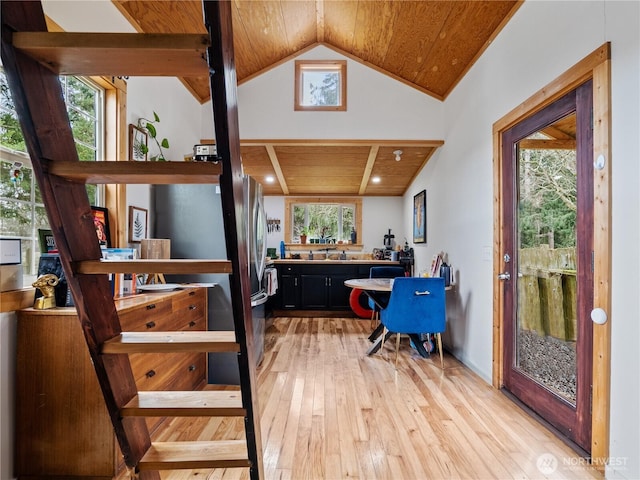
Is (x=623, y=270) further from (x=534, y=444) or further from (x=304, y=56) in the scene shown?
(x=304, y=56)

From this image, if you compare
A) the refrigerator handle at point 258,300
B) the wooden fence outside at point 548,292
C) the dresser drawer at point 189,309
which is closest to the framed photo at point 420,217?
the wooden fence outside at point 548,292

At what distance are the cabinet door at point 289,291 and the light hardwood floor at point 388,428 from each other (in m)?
2.01

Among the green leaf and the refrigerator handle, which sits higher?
the green leaf

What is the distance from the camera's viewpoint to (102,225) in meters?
2.21

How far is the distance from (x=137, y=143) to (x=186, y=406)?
2.23 m

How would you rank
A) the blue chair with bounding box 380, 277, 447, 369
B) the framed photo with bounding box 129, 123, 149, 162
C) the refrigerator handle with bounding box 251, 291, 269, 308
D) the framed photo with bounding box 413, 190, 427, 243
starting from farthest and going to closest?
the framed photo with bounding box 413, 190, 427, 243
the blue chair with bounding box 380, 277, 447, 369
the refrigerator handle with bounding box 251, 291, 269, 308
the framed photo with bounding box 129, 123, 149, 162

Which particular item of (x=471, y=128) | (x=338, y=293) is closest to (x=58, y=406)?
(x=471, y=128)

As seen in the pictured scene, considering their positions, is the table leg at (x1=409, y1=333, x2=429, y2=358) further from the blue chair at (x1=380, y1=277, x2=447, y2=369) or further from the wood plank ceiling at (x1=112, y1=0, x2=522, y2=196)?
the wood plank ceiling at (x1=112, y1=0, x2=522, y2=196)

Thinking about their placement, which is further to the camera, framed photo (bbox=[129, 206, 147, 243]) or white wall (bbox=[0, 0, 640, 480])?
framed photo (bbox=[129, 206, 147, 243])

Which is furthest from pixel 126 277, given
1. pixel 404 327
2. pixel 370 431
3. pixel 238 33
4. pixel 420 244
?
pixel 420 244

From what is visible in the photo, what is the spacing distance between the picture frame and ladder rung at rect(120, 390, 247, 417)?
1.72 meters

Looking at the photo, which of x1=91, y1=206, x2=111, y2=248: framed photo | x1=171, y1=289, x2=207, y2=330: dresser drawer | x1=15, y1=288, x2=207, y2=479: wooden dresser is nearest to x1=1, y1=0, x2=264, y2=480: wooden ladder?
x1=15, y1=288, x2=207, y2=479: wooden dresser

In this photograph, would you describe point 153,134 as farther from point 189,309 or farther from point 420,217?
point 420,217

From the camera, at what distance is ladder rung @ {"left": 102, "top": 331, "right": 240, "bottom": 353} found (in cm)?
88
